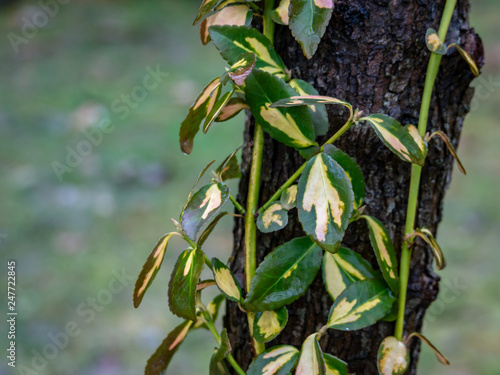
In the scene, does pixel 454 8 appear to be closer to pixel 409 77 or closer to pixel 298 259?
pixel 409 77

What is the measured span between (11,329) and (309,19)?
1.40m

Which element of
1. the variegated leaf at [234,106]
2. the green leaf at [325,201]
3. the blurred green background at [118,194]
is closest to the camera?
the green leaf at [325,201]

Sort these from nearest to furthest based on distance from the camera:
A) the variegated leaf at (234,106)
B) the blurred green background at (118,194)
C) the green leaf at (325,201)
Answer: the green leaf at (325,201) → the variegated leaf at (234,106) → the blurred green background at (118,194)

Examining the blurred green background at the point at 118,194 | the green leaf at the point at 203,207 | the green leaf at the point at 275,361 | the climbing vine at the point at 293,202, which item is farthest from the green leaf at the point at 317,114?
the blurred green background at the point at 118,194

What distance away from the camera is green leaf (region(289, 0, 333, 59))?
476 mm

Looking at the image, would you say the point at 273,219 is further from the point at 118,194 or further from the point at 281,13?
the point at 118,194

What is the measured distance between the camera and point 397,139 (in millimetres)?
489

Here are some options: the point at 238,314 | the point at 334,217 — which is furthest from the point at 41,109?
the point at 334,217

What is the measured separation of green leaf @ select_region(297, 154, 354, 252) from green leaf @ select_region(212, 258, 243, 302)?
127 mm

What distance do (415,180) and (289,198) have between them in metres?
0.14

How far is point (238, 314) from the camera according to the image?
637mm

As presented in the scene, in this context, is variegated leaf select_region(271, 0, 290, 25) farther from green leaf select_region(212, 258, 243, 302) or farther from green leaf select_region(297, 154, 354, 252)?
green leaf select_region(212, 258, 243, 302)

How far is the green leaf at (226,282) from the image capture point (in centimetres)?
54

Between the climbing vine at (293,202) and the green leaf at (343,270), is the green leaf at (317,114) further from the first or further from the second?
the green leaf at (343,270)
